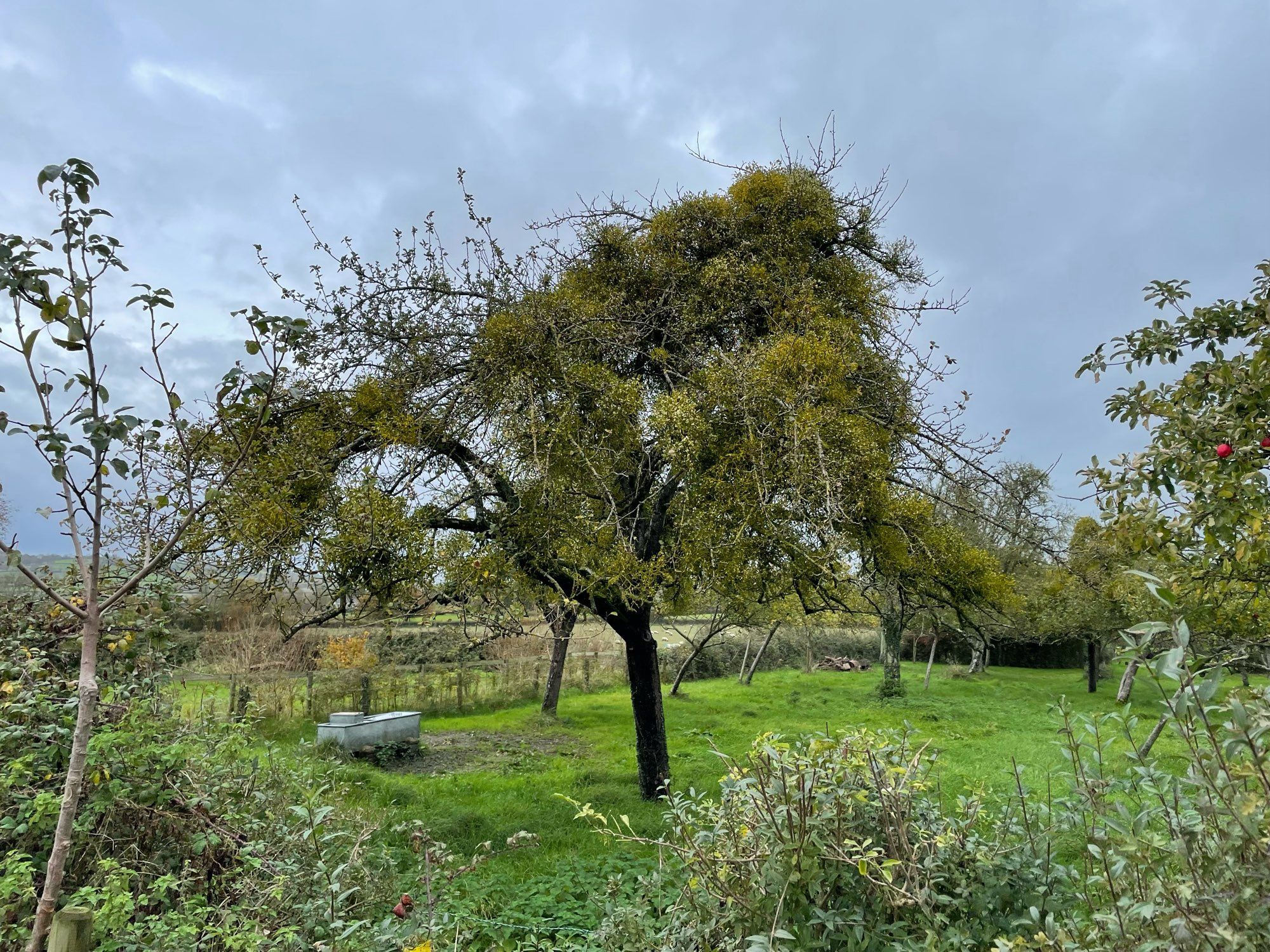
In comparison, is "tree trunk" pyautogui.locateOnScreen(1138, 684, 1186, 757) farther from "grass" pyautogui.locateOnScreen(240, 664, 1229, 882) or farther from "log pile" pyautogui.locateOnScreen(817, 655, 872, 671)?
"log pile" pyautogui.locateOnScreen(817, 655, 872, 671)

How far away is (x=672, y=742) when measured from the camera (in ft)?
42.7

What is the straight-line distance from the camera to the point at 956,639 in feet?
93.2

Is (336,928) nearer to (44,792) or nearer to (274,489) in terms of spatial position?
(44,792)

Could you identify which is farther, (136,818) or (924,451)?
(924,451)

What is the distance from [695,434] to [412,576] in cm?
225

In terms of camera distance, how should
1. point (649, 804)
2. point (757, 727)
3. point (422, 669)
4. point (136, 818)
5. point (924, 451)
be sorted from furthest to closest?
point (422, 669)
point (757, 727)
point (649, 804)
point (924, 451)
point (136, 818)

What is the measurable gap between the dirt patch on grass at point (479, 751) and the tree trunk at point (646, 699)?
369 centimetres

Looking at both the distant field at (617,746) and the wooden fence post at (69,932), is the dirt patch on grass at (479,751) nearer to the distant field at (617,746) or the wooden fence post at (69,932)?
the distant field at (617,746)

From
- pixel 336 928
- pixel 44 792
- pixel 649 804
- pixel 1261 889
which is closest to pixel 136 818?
pixel 44 792

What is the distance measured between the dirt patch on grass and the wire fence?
165cm

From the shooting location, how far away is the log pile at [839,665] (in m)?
29.6

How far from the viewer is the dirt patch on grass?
11.3 m

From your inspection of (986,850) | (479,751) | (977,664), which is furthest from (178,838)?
(977,664)

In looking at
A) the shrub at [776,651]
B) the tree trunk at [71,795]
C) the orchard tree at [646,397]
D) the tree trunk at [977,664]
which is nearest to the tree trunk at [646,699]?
the orchard tree at [646,397]
